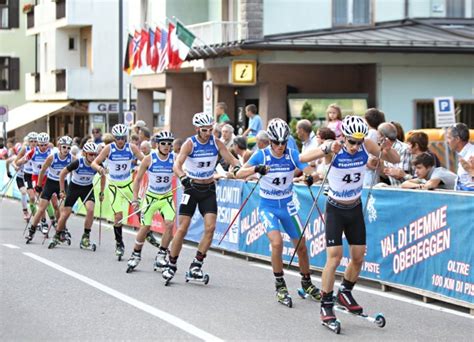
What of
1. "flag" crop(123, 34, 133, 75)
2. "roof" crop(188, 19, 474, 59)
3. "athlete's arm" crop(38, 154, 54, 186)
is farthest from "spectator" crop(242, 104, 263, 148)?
"flag" crop(123, 34, 133, 75)

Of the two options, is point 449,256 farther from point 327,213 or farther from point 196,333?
point 196,333

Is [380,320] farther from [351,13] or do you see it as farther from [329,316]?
[351,13]

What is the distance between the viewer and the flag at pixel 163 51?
1335 inches

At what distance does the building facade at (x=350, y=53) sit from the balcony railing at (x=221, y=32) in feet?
0.10

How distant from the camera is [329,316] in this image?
10297 millimetres

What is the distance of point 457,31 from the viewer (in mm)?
32312

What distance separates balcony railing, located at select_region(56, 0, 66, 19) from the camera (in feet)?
182

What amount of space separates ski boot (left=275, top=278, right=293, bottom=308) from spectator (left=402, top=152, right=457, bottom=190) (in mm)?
2203

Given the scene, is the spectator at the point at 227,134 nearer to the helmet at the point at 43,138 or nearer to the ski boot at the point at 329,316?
the helmet at the point at 43,138

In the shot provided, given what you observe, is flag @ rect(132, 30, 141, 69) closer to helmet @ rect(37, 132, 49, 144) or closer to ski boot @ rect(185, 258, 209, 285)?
helmet @ rect(37, 132, 49, 144)

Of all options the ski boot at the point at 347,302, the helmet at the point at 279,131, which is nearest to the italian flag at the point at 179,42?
the helmet at the point at 279,131

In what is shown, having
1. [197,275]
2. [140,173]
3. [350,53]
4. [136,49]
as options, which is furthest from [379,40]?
[197,275]

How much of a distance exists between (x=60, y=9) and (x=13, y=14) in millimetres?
11261

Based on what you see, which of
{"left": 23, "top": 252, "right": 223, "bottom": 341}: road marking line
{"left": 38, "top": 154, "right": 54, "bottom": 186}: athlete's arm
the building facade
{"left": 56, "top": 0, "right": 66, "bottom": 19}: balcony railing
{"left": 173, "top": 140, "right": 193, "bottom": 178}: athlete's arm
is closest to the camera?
{"left": 23, "top": 252, "right": 223, "bottom": 341}: road marking line
